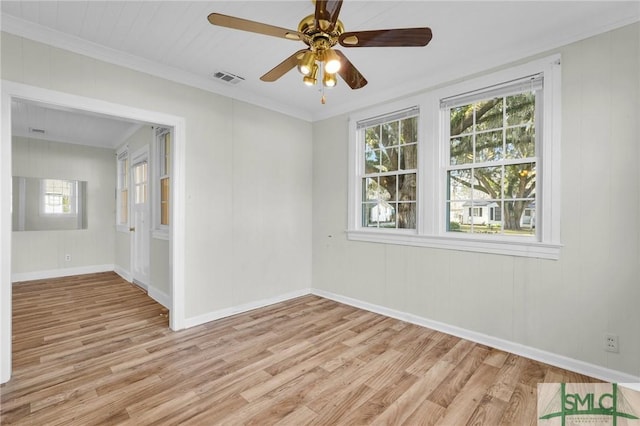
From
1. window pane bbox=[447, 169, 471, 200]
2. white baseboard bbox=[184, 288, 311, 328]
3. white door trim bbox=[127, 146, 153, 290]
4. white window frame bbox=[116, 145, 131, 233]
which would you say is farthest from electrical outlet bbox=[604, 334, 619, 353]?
white window frame bbox=[116, 145, 131, 233]

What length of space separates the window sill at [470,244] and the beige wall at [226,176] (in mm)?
1108

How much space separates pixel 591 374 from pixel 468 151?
6.83 feet

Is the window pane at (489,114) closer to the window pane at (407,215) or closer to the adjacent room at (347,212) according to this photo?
the adjacent room at (347,212)

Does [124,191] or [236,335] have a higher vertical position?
[124,191]

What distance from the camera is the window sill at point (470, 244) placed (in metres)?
2.53

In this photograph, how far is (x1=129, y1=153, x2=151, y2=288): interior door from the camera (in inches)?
184

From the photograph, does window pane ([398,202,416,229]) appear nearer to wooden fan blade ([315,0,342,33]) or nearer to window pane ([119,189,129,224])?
wooden fan blade ([315,0,342,33])

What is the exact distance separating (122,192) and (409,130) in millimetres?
5630

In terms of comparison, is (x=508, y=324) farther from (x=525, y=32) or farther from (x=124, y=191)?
(x=124, y=191)

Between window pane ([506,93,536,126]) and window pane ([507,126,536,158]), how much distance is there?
0.22 feet

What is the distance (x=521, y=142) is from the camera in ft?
8.87

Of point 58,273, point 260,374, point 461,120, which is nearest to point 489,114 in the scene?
point 461,120

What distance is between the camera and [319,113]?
439cm

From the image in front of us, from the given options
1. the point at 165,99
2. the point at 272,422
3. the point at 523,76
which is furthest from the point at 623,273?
the point at 165,99
